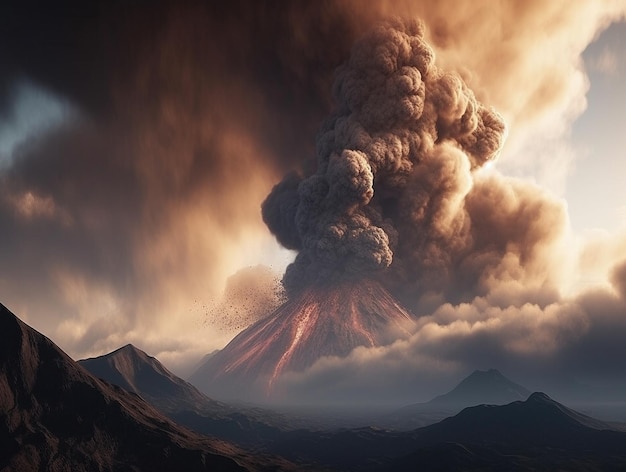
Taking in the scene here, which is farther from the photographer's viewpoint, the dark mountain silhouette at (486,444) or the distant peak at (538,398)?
the distant peak at (538,398)

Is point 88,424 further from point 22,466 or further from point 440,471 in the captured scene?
point 440,471

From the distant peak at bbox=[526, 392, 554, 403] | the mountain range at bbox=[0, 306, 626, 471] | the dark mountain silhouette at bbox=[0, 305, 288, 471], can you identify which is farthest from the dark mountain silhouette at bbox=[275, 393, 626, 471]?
the dark mountain silhouette at bbox=[0, 305, 288, 471]

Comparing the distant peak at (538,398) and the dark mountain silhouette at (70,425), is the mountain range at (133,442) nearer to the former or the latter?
the dark mountain silhouette at (70,425)

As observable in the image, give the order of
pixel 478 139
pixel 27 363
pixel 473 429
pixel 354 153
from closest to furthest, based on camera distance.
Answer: pixel 27 363 < pixel 354 153 < pixel 473 429 < pixel 478 139

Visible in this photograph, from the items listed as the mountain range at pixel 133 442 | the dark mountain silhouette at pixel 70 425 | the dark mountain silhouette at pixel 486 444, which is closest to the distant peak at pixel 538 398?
the dark mountain silhouette at pixel 486 444

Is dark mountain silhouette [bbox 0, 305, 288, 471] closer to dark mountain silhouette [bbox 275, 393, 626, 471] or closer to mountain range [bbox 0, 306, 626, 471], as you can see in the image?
mountain range [bbox 0, 306, 626, 471]

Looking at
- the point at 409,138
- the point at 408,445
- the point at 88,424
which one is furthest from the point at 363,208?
the point at 88,424
